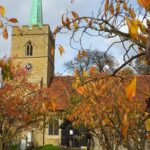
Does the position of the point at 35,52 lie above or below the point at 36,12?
below

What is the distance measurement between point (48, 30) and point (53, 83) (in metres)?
6.43

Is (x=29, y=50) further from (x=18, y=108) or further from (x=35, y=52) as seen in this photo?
(x=18, y=108)

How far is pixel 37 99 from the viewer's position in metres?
30.8

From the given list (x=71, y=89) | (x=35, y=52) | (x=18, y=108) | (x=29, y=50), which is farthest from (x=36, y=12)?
(x=18, y=108)

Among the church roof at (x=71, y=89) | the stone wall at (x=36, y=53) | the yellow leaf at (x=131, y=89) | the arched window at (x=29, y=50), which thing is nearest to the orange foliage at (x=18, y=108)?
the church roof at (x=71, y=89)

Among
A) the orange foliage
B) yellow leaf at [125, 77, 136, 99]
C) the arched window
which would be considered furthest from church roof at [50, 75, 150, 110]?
the arched window

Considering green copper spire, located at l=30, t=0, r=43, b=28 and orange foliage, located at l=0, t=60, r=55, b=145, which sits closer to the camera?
orange foliage, located at l=0, t=60, r=55, b=145

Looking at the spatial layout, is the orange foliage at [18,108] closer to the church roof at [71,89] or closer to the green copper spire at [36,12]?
the church roof at [71,89]

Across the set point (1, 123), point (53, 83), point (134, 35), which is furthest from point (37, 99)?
point (134, 35)

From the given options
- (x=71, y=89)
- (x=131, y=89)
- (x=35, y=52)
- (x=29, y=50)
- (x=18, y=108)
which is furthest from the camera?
(x=29, y=50)

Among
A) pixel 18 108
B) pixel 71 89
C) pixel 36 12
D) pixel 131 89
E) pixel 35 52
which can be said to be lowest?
pixel 131 89

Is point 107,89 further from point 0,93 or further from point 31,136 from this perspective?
point 31,136

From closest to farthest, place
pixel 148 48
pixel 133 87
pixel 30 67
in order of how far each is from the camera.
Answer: pixel 148 48 → pixel 133 87 → pixel 30 67

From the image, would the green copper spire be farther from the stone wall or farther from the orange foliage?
the orange foliage
